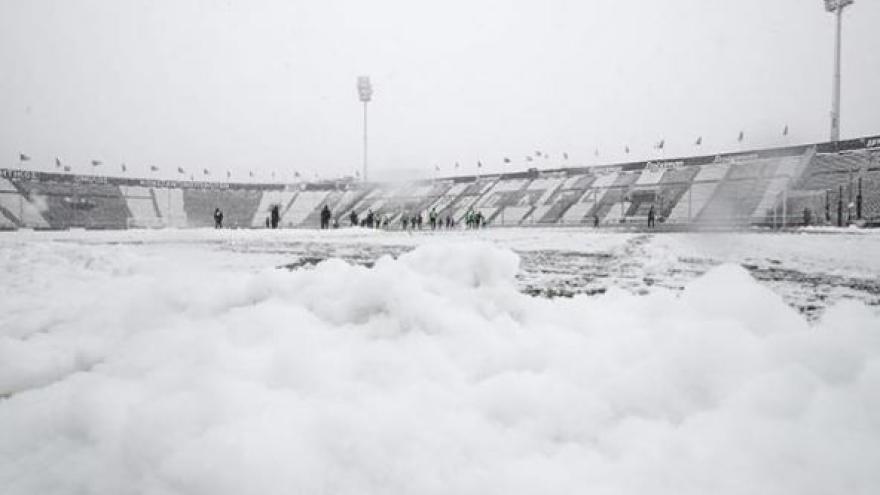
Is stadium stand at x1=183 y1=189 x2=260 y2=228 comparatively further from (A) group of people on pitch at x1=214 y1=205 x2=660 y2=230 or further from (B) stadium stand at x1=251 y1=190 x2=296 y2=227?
(A) group of people on pitch at x1=214 y1=205 x2=660 y2=230

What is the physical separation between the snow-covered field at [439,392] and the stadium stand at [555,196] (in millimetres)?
28943

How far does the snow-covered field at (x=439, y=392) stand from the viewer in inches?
44.3

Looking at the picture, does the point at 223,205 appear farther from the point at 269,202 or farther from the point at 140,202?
the point at 140,202

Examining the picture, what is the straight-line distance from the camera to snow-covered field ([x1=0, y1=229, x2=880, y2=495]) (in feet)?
3.69

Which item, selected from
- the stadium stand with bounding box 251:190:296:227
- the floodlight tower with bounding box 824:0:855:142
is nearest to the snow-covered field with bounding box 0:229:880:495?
the floodlight tower with bounding box 824:0:855:142

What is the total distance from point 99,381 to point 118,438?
1.65 feet

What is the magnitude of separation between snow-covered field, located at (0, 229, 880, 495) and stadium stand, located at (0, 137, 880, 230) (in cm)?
2894

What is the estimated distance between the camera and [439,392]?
1519mm

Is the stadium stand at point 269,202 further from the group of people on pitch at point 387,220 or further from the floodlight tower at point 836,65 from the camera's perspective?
the floodlight tower at point 836,65

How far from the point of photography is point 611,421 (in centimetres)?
138

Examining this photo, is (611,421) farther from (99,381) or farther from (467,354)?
(99,381)

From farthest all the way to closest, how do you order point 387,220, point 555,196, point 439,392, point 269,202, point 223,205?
point 269,202, point 223,205, point 555,196, point 387,220, point 439,392

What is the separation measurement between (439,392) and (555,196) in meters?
49.2

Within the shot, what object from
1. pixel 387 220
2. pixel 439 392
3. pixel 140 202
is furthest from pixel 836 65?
pixel 140 202
